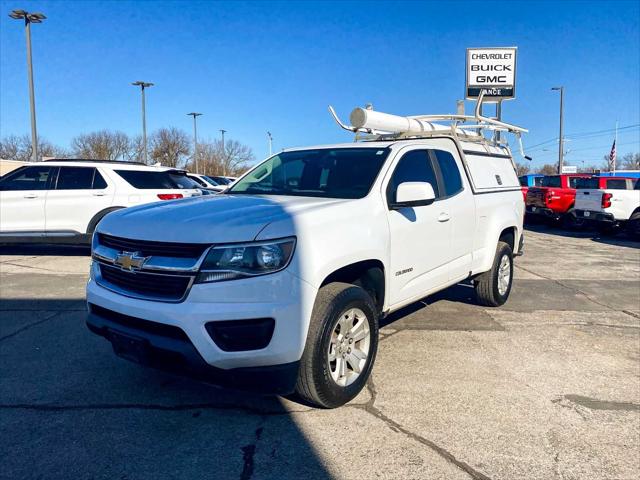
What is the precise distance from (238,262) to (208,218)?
0.41 m

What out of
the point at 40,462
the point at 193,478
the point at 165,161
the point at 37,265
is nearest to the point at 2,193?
the point at 37,265

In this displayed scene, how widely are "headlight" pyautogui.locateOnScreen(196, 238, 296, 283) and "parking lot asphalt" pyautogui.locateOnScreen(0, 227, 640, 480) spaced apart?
40.3 inches

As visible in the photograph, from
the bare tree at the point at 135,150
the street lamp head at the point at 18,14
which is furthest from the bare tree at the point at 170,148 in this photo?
the street lamp head at the point at 18,14

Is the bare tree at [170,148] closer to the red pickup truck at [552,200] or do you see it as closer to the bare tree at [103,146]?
the bare tree at [103,146]

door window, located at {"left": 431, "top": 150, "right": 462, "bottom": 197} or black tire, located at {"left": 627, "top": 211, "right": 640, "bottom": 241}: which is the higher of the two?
door window, located at {"left": 431, "top": 150, "right": 462, "bottom": 197}

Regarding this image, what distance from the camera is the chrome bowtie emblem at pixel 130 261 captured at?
9.94 feet

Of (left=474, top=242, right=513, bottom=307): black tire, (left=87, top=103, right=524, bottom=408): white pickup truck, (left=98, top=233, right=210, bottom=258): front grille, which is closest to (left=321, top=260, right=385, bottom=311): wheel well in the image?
→ (left=87, top=103, right=524, bottom=408): white pickup truck

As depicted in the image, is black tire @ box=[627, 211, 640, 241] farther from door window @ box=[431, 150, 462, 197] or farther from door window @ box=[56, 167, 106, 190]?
door window @ box=[56, 167, 106, 190]

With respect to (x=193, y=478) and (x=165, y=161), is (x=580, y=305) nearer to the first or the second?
(x=193, y=478)

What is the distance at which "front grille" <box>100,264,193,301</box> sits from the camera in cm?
291

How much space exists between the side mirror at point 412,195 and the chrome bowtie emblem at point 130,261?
6.17 feet

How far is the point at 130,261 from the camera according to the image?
10.1ft

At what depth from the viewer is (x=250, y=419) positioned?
3.25 meters

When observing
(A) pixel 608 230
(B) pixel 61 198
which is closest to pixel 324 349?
(B) pixel 61 198
